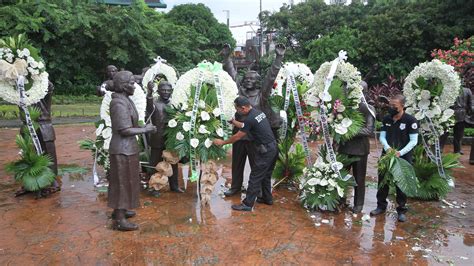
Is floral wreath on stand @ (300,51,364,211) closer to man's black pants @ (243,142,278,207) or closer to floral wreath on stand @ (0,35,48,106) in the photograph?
man's black pants @ (243,142,278,207)

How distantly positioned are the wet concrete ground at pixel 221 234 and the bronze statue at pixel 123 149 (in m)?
0.42

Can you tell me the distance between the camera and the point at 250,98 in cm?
651

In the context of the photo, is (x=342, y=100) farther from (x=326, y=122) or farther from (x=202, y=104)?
(x=202, y=104)

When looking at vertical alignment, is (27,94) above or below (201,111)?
above

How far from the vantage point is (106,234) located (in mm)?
5078

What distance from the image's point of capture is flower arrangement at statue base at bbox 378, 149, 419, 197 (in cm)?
548

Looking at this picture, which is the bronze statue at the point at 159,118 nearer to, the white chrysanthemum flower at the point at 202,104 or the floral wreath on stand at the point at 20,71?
the white chrysanthemum flower at the point at 202,104

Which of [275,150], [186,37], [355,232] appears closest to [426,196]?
[355,232]

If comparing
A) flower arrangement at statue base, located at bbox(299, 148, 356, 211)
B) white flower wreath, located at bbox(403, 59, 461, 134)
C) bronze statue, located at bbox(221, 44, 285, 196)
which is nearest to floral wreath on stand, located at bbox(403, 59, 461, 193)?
white flower wreath, located at bbox(403, 59, 461, 134)

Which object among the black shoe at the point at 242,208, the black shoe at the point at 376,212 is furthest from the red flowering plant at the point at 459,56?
the black shoe at the point at 242,208

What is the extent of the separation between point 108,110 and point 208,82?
1601 millimetres

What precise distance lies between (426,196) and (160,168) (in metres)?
4.37

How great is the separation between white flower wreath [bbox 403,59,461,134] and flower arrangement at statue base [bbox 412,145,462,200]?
20.9 inches

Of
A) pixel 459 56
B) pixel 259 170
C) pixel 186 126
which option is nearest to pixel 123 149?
pixel 186 126
